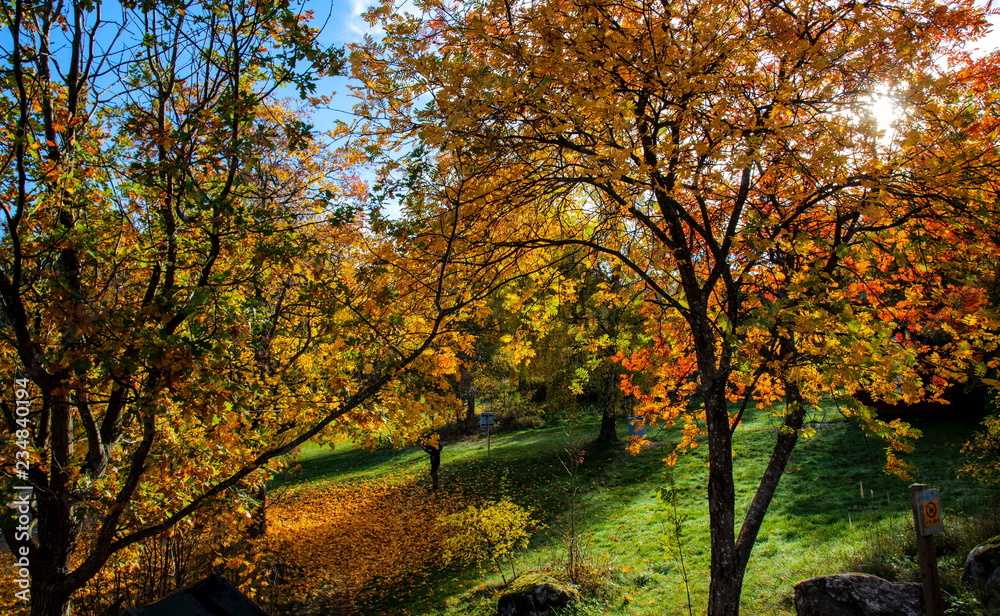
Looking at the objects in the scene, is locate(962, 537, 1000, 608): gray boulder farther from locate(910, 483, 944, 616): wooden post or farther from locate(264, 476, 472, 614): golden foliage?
locate(264, 476, 472, 614): golden foliage

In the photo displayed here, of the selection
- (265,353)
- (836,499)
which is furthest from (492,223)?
(836,499)

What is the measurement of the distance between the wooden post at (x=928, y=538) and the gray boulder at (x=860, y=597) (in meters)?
2.23

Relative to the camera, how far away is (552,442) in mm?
20969

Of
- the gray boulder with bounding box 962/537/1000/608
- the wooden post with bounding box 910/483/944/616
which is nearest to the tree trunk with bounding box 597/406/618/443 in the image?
the gray boulder with bounding box 962/537/1000/608

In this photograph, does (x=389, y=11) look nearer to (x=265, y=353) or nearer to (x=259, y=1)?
(x=259, y=1)

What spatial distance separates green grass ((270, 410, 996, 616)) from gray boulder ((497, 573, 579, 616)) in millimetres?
301

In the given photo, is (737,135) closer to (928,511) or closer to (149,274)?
(928,511)

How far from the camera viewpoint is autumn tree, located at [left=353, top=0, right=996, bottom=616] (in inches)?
135

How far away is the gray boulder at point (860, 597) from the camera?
17.7 ft

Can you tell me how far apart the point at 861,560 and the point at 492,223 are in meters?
6.85

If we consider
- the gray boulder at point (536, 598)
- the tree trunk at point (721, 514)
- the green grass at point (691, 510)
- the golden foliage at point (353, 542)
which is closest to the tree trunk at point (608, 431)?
the green grass at point (691, 510)

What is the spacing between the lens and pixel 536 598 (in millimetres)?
7656

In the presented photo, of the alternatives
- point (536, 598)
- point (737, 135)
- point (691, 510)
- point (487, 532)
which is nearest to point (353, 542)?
point (487, 532)

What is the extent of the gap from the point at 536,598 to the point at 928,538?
5.35m
